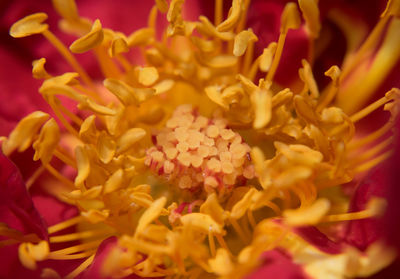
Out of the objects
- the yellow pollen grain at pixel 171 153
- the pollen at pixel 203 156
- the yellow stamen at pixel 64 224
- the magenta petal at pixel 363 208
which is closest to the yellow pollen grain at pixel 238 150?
the pollen at pixel 203 156

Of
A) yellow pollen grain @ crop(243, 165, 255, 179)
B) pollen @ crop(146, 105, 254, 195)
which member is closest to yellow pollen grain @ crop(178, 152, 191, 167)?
pollen @ crop(146, 105, 254, 195)

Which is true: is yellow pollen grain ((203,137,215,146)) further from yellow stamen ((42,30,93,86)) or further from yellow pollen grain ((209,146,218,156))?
yellow stamen ((42,30,93,86))

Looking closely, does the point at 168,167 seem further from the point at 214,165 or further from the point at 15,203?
the point at 15,203

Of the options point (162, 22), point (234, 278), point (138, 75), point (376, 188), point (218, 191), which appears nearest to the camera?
point (234, 278)

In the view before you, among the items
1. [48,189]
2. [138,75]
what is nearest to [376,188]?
[138,75]

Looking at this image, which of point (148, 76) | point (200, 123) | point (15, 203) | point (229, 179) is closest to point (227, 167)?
point (229, 179)

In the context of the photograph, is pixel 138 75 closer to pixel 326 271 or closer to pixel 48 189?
pixel 48 189
